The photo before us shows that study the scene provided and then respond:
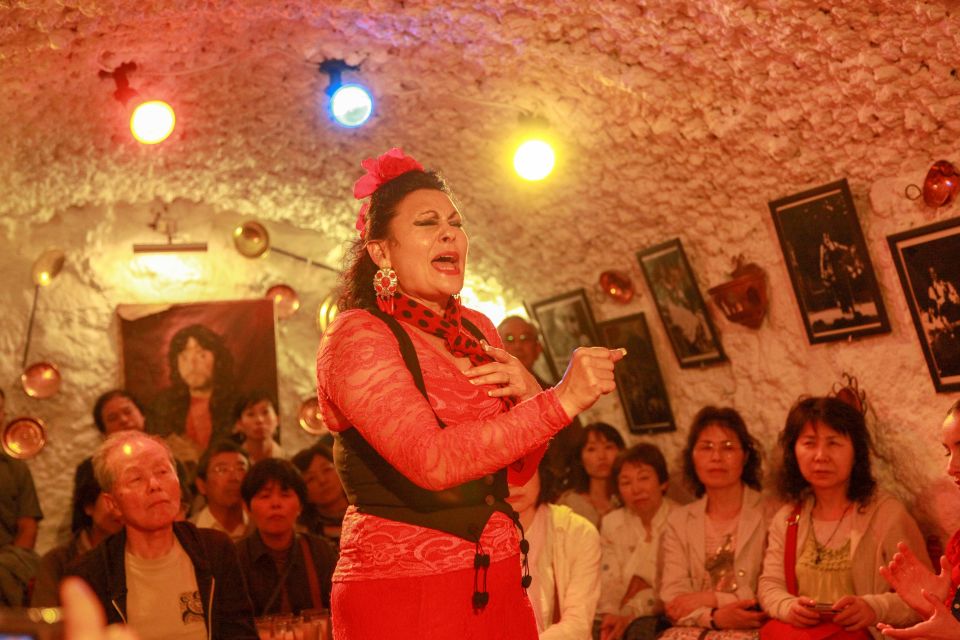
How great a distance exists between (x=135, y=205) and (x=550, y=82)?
122 inches

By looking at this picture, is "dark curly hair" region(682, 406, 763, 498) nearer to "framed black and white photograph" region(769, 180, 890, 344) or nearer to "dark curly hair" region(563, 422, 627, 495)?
"framed black and white photograph" region(769, 180, 890, 344)

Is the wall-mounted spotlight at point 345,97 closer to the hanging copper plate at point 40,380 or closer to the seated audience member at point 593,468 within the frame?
the seated audience member at point 593,468

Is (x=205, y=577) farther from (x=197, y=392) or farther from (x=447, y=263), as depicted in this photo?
(x=197, y=392)


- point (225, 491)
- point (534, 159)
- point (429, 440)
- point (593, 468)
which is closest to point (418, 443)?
point (429, 440)

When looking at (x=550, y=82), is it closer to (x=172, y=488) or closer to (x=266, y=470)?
(x=266, y=470)

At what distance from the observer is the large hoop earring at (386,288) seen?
2160mm

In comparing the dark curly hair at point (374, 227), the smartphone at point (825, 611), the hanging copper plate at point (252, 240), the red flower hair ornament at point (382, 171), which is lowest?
the smartphone at point (825, 611)

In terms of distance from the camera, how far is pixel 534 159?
5219mm

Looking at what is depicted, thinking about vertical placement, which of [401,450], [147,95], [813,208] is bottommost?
[401,450]

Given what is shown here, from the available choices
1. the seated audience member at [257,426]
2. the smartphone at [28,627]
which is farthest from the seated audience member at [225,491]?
the smartphone at [28,627]

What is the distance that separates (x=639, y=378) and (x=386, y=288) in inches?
156

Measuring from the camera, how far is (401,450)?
1.84 meters

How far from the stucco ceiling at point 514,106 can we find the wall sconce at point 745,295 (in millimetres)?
140

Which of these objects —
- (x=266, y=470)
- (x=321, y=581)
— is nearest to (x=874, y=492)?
(x=321, y=581)
